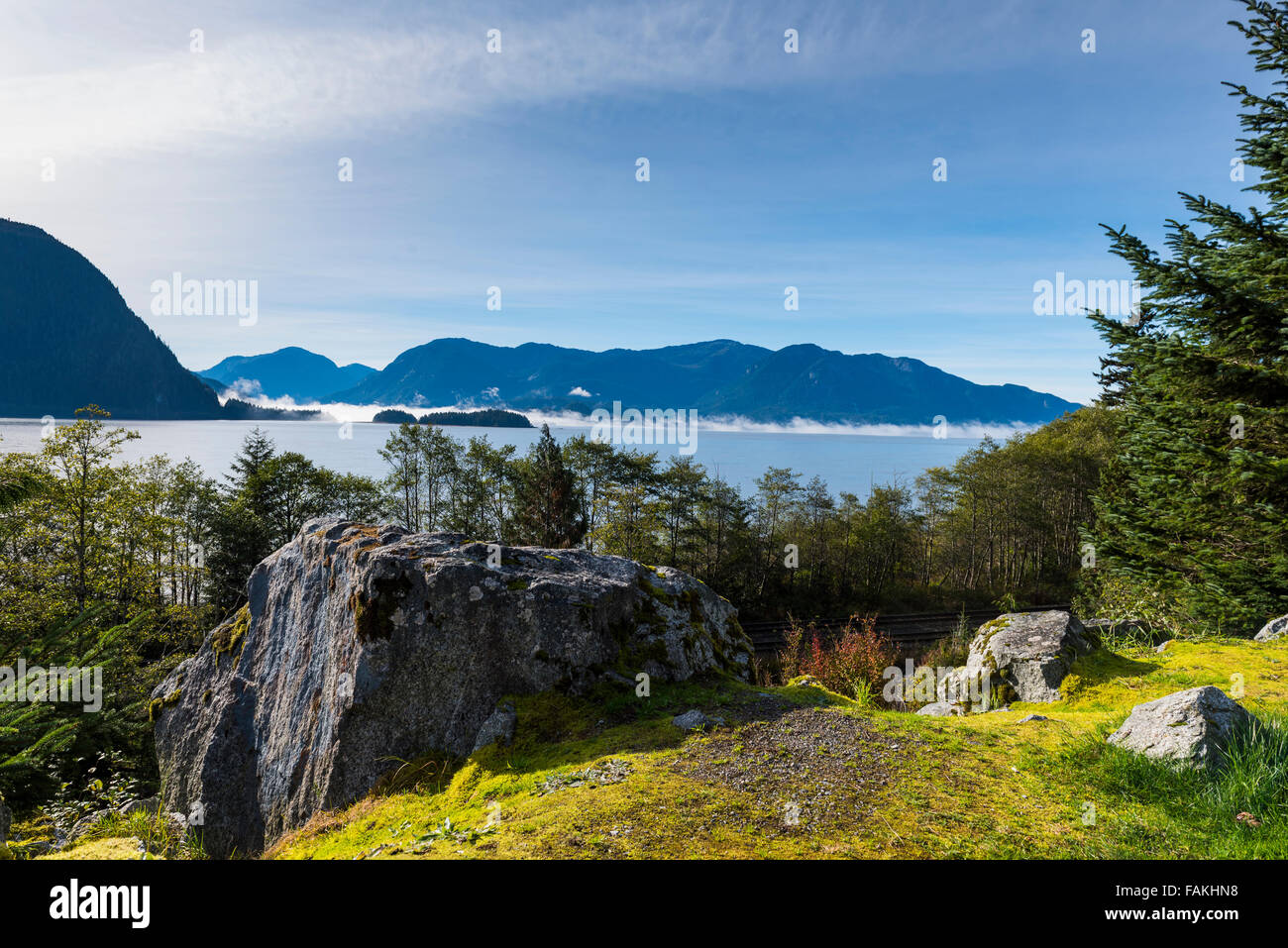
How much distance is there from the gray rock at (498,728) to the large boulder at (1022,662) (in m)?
8.41

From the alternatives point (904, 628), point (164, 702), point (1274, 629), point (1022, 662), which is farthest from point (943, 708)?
point (904, 628)

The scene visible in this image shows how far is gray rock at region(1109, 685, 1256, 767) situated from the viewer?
5133mm

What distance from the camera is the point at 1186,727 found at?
529 cm

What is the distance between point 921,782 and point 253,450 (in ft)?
142

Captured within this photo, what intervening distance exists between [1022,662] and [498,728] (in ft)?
29.6

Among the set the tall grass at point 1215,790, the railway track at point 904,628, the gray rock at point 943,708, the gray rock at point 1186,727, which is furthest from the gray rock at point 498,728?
the railway track at point 904,628

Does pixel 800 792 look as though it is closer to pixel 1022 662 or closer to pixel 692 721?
pixel 692 721

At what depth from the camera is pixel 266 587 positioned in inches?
414

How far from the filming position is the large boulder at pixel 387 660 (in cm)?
729

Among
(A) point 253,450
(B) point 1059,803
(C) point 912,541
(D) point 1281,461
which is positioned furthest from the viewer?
(C) point 912,541

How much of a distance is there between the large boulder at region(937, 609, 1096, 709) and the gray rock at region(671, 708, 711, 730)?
6680 mm

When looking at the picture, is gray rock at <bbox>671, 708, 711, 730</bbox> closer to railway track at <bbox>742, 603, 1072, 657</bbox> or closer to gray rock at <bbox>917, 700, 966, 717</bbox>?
gray rock at <bbox>917, 700, 966, 717</bbox>
